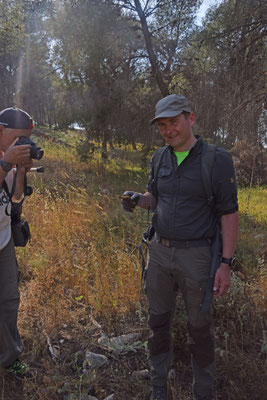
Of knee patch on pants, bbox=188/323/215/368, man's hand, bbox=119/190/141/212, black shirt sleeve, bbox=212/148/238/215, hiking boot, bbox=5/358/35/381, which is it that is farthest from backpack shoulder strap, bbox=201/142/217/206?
hiking boot, bbox=5/358/35/381

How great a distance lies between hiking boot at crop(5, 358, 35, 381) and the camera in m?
2.40

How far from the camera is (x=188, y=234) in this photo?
2016mm

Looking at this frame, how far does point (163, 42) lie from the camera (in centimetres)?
961

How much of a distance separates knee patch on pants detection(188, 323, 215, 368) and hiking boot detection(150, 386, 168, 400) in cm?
33

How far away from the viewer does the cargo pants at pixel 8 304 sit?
230cm

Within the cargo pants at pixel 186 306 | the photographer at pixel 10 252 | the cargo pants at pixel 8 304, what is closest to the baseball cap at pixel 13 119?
the photographer at pixel 10 252

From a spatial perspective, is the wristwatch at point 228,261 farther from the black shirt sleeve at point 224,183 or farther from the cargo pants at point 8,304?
the cargo pants at point 8,304

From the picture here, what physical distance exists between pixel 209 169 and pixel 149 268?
2.68ft

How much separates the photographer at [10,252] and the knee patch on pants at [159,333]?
1017mm

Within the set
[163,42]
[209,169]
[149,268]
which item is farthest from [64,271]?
[163,42]

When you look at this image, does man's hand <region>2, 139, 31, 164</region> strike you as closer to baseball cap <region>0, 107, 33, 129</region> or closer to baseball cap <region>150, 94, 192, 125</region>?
baseball cap <region>0, 107, 33, 129</region>

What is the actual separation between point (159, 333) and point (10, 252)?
124cm

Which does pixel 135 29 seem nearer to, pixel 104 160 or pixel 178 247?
pixel 104 160

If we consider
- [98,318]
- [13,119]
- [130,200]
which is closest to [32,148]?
[13,119]
